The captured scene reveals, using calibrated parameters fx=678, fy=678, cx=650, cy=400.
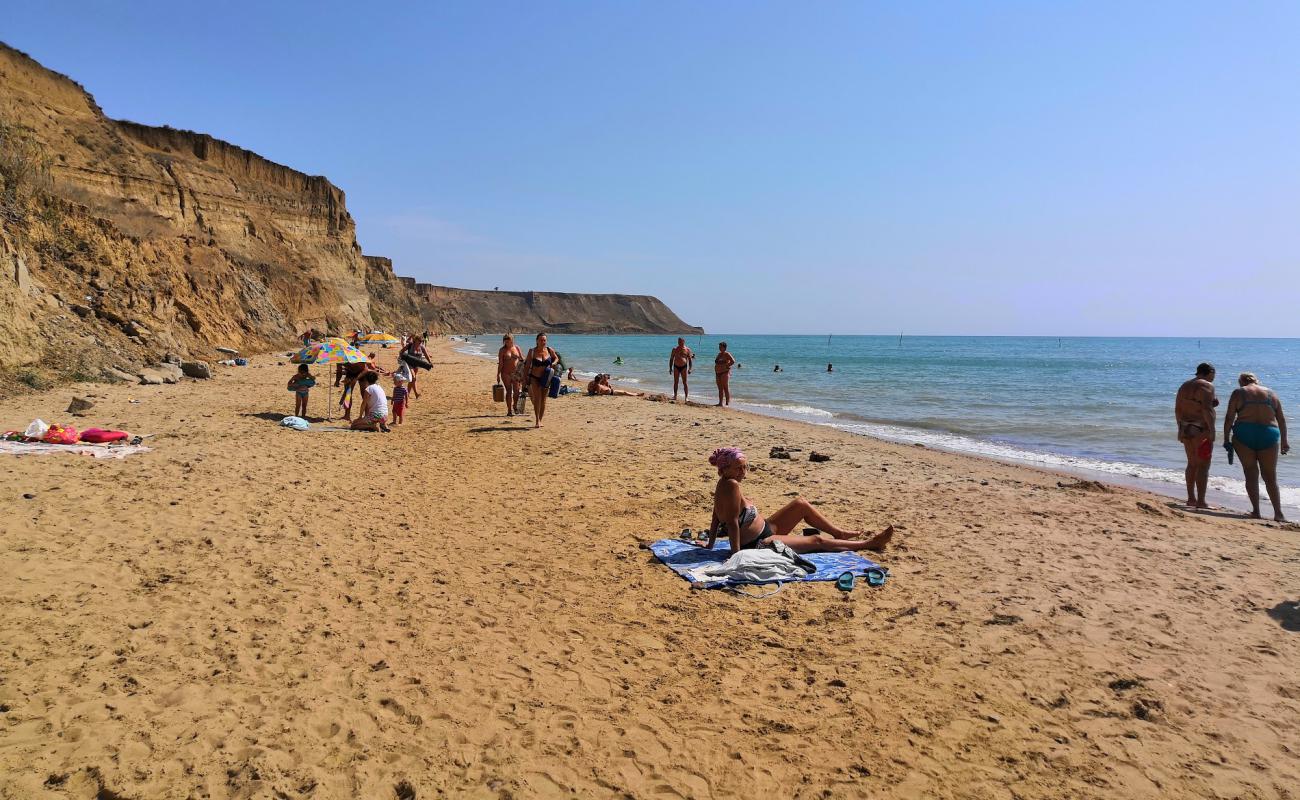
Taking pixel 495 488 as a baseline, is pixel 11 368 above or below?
above

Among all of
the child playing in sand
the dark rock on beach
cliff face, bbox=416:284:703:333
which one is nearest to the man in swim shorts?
the child playing in sand

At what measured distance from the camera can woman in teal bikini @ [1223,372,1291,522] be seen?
7.74 m

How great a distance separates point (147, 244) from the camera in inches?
853

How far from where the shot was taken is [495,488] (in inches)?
304

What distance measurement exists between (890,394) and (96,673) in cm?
2517

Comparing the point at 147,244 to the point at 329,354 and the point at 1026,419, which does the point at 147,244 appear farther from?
the point at 1026,419

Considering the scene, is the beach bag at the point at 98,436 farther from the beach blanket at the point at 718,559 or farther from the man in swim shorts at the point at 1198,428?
the man in swim shorts at the point at 1198,428

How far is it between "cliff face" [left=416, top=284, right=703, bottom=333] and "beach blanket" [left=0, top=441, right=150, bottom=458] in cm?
13356

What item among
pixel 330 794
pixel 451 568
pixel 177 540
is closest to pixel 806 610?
pixel 451 568

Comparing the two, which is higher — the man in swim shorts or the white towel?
the man in swim shorts

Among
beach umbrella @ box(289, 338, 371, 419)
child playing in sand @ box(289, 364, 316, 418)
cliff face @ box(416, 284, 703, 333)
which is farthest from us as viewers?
cliff face @ box(416, 284, 703, 333)

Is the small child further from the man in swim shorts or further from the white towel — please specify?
the man in swim shorts

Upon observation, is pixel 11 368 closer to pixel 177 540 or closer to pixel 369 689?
pixel 177 540

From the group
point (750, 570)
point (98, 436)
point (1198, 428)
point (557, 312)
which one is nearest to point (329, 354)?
point (98, 436)
